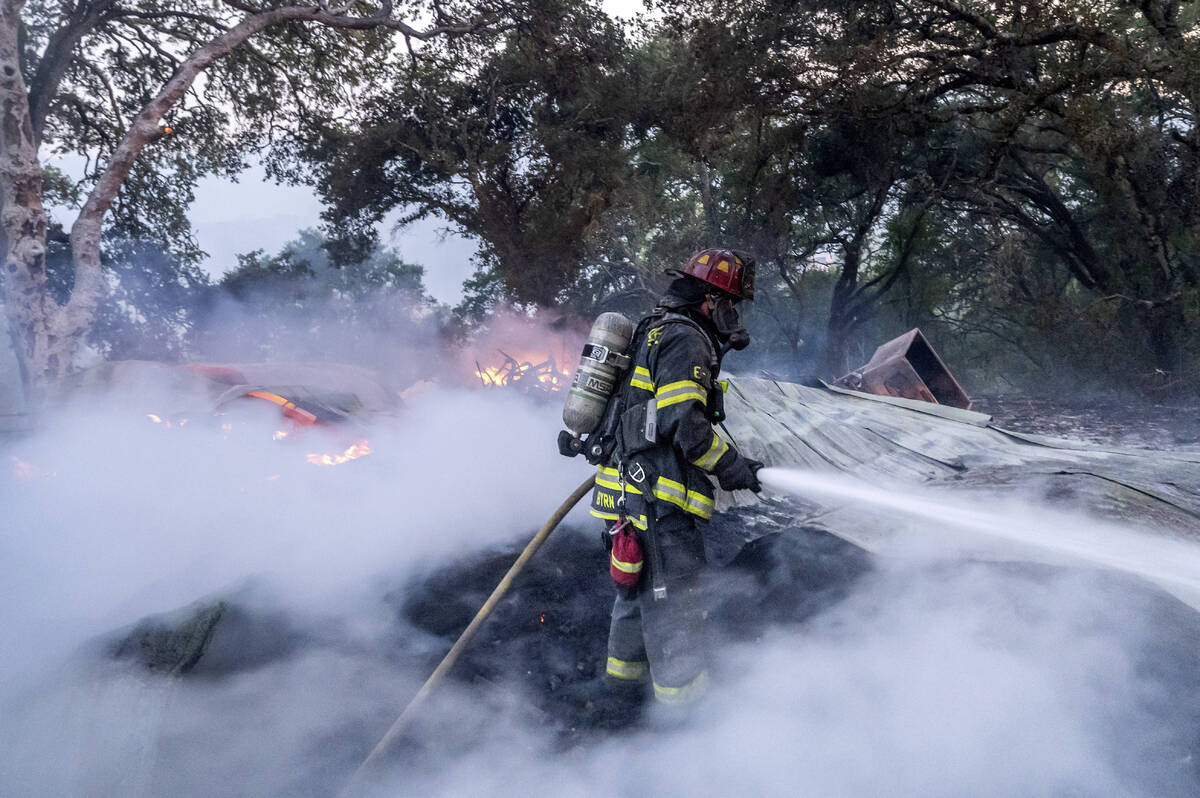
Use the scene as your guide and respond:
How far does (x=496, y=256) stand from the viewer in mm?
16453

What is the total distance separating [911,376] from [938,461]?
4197 mm

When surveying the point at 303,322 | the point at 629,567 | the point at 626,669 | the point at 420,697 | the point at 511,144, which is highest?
the point at 511,144

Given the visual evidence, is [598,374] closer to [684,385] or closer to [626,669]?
[684,385]

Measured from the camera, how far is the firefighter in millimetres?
2758

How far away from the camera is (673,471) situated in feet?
9.31

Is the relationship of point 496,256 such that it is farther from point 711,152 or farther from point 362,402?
point 362,402

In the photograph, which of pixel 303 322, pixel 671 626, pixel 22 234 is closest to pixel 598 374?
pixel 671 626

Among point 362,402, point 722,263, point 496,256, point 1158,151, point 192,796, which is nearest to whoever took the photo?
point 192,796

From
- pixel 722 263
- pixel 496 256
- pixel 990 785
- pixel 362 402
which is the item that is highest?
pixel 496 256

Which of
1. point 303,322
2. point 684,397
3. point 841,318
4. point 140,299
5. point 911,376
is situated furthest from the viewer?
point 303,322

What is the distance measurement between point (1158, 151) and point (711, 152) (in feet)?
24.8

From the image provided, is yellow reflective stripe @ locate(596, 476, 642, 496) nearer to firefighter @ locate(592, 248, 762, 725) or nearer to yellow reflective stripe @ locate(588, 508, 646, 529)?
firefighter @ locate(592, 248, 762, 725)

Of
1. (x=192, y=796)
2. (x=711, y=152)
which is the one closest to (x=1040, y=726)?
(x=192, y=796)

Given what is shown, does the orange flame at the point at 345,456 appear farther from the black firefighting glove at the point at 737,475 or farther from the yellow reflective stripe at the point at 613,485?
the black firefighting glove at the point at 737,475
